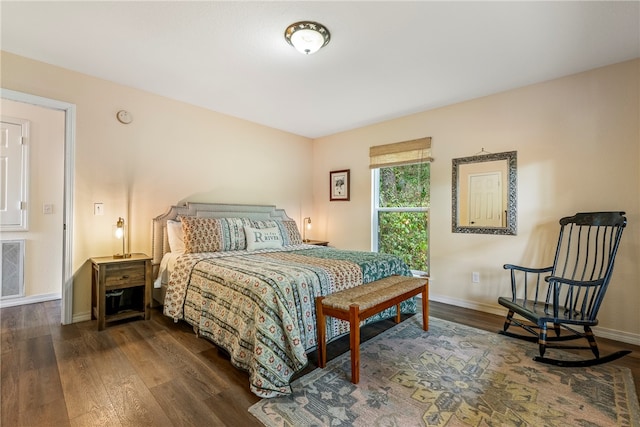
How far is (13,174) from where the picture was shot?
3.35 m

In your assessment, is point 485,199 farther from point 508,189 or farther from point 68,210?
point 68,210

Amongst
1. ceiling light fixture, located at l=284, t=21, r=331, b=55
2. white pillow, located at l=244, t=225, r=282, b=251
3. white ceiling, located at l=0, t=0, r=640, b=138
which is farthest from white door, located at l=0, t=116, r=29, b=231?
ceiling light fixture, located at l=284, t=21, r=331, b=55

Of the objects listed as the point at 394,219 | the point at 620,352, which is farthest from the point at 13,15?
the point at 620,352

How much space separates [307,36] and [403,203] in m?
2.58

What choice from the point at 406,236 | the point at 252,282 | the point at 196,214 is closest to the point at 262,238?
the point at 196,214

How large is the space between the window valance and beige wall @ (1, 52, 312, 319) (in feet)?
5.44

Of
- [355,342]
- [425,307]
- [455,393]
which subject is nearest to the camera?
[455,393]

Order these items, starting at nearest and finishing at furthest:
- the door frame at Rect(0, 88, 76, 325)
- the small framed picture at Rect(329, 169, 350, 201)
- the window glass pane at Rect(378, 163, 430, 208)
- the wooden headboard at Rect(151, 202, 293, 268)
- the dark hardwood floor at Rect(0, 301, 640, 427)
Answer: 1. the dark hardwood floor at Rect(0, 301, 640, 427)
2. the door frame at Rect(0, 88, 76, 325)
3. the wooden headboard at Rect(151, 202, 293, 268)
4. the window glass pane at Rect(378, 163, 430, 208)
5. the small framed picture at Rect(329, 169, 350, 201)

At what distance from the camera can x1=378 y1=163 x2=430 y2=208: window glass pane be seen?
381 centimetres

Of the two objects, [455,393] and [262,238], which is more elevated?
[262,238]

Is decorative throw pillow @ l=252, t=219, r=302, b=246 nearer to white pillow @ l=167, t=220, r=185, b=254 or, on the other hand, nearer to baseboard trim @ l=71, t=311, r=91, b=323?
white pillow @ l=167, t=220, r=185, b=254

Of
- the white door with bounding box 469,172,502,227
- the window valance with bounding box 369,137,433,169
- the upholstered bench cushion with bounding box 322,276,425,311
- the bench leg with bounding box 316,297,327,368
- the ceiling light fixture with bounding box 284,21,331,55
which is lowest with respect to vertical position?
the bench leg with bounding box 316,297,327,368

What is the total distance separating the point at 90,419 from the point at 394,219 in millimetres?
3609

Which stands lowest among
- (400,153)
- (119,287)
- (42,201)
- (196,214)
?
(119,287)
